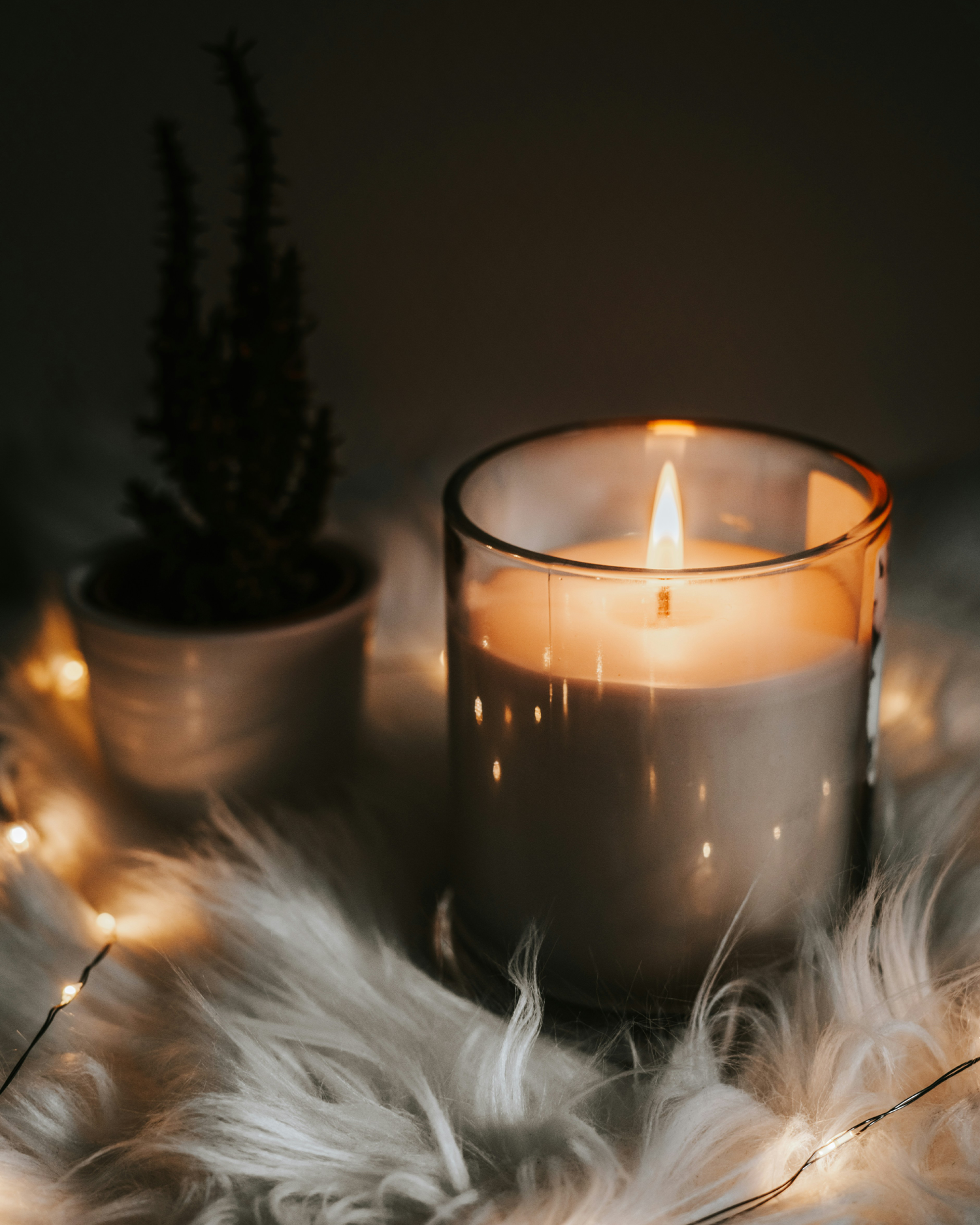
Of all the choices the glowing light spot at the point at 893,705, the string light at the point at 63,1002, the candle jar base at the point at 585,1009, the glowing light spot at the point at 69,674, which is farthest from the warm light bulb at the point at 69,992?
the glowing light spot at the point at 893,705

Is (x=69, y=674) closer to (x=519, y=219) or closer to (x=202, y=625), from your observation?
(x=202, y=625)

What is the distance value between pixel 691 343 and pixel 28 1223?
20.0 inches

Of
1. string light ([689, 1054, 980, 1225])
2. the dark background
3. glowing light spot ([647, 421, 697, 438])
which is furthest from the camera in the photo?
the dark background

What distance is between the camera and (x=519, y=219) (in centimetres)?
64

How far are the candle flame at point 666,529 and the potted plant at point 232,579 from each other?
18cm

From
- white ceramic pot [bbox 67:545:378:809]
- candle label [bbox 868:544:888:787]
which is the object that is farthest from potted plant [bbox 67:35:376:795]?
candle label [bbox 868:544:888:787]

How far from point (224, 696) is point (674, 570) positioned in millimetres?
263

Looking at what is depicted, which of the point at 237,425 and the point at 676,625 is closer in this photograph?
the point at 676,625

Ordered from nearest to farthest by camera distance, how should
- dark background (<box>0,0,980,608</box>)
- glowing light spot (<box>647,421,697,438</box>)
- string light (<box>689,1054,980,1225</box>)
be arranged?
string light (<box>689,1054,980,1225</box>), glowing light spot (<box>647,421,697,438</box>), dark background (<box>0,0,980,608</box>)

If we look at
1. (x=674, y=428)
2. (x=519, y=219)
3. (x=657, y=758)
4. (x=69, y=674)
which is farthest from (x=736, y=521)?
(x=69, y=674)

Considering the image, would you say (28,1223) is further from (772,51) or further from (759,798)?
(772,51)

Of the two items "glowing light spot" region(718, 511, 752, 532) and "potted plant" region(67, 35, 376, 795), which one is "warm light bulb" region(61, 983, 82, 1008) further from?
"glowing light spot" region(718, 511, 752, 532)

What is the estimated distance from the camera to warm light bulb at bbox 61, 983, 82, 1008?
0.41 m

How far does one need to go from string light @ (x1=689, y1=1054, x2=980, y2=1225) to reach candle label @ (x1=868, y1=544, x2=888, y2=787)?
11 cm
